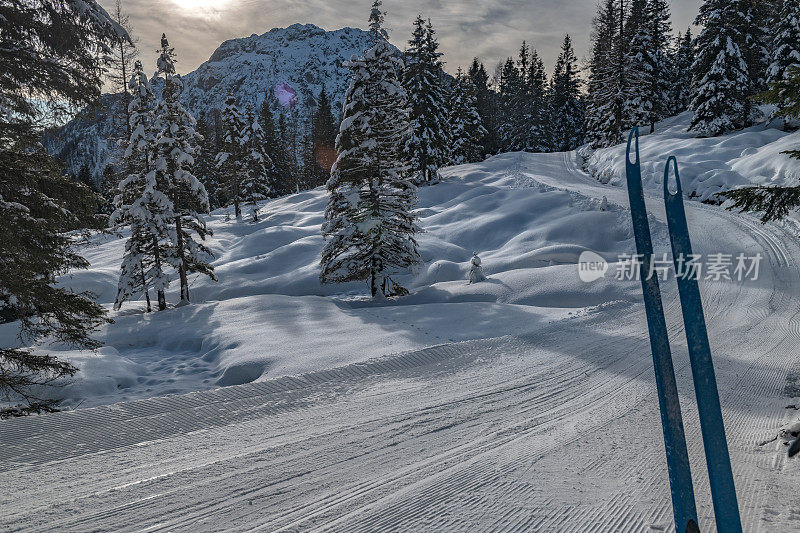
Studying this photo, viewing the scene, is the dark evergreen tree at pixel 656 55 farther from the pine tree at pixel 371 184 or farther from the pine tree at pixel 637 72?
the pine tree at pixel 371 184

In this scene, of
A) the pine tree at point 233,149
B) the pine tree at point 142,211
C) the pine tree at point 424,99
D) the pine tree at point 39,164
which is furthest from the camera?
the pine tree at point 233,149

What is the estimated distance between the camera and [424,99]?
37.8 m

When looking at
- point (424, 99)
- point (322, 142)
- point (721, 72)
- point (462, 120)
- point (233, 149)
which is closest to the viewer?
point (721, 72)

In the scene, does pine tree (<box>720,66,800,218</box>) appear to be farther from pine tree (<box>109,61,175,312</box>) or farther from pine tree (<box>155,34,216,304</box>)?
pine tree (<box>109,61,175,312</box>)

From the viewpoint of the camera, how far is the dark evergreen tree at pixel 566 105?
6462cm

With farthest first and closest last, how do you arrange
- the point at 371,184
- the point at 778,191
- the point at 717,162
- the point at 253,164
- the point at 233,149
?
the point at 253,164 → the point at 233,149 → the point at 717,162 → the point at 371,184 → the point at 778,191

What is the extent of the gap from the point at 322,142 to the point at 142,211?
4737 centimetres

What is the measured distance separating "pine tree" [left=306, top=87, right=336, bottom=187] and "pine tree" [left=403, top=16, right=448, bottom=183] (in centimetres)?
2056

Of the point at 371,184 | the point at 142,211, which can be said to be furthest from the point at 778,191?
the point at 142,211

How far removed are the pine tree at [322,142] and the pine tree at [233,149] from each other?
51.4 ft

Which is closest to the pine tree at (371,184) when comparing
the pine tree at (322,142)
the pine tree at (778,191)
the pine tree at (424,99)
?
the pine tree at (778,191)

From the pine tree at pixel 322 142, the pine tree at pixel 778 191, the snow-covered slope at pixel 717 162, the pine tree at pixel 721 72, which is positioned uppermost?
the pine tree at pixel 322 142

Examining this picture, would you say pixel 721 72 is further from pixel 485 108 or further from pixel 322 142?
pixel 322 142

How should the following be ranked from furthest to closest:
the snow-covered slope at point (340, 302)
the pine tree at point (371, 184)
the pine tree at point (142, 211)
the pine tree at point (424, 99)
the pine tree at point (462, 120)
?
1. the pine tree at point (462, 120)
2. the pine tree at point (424, 99)
3. the pine tree at point (142, 211)
4. the pine tree at point (371, 184)
5. the snow-covered slope at point (340, 302)
